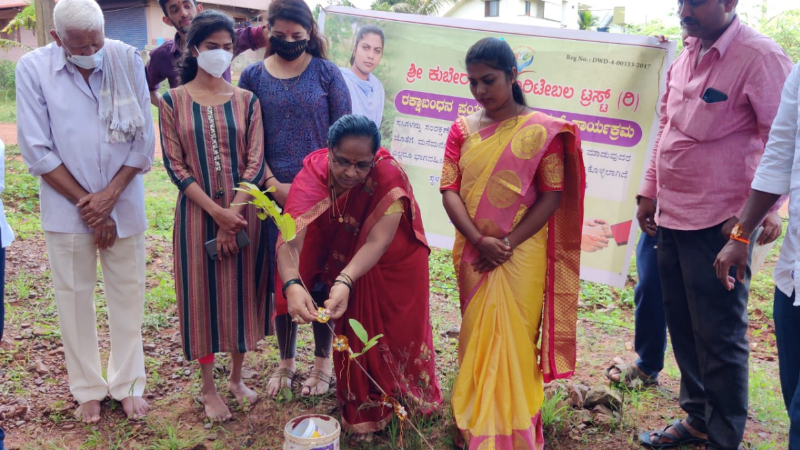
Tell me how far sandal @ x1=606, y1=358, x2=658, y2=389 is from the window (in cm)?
2597

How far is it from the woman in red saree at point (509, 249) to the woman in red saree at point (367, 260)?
0.78 ft

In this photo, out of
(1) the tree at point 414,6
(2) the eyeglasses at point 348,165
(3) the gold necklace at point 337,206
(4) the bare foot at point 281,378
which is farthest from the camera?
(1) the tree at point 414,6

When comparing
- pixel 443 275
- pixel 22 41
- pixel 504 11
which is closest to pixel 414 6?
pixel 504 11

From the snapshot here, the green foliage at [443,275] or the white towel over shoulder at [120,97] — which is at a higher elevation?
the white towel over shoulder at [120,97]

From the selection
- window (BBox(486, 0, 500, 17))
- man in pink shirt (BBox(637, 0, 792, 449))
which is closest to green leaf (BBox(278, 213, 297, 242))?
man in pink shirt (BBox(637, 0, 792, 449))

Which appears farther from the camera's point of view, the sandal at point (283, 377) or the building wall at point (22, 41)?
the building wall at point (22, 41)

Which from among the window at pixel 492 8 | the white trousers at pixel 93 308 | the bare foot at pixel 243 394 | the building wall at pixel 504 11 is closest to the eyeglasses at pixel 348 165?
the white trousers at pixel 93 308

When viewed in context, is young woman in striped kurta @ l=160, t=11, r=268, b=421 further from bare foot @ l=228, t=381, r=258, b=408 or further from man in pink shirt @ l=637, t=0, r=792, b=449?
man in pink shirt @ l=637, t=0, r=792, b=449

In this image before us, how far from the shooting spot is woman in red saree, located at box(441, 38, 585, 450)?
257 cm

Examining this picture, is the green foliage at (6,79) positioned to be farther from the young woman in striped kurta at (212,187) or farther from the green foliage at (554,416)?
the green foliage at (554,416)

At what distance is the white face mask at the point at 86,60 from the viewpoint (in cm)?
281

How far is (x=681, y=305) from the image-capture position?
2826mm

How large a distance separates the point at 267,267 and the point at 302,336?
1.14 meters

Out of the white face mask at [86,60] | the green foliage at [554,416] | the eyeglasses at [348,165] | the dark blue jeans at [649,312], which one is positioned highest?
the white face mask at [86,60]
